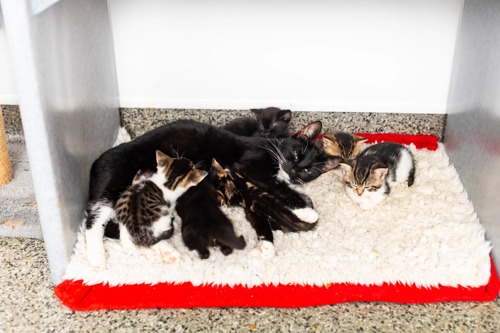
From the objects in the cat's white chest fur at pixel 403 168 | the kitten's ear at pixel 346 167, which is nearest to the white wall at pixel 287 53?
the cat's white chest fur at pixel 403 168

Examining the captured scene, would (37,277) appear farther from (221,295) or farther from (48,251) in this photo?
(221,295)

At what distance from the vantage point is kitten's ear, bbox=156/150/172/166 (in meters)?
1.80

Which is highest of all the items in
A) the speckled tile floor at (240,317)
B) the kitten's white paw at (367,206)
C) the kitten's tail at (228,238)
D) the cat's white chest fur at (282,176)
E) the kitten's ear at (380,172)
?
the kitten's ear at (380,172)

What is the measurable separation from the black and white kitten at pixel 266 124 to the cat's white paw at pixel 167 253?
58 centimetres

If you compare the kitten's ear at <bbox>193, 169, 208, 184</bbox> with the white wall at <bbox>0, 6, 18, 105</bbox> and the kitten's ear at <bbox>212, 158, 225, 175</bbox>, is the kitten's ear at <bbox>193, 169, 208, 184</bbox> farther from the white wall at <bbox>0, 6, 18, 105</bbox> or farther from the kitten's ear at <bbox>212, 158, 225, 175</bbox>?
the white wall at <bbox>0, 6, 18, 105</bbox>

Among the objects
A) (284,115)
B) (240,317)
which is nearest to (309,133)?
(284,115)

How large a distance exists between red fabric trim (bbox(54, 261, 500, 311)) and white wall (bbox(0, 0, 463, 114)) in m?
0.93

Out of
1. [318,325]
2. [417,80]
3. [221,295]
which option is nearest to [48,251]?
[221,295]

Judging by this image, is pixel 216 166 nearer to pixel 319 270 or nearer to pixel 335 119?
pixel 319 270

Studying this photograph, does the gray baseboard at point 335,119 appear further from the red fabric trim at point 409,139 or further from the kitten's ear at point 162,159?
the kitten's ear at point 162,159

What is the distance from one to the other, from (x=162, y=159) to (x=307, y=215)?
49 centimetres

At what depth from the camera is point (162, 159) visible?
5.91 ft

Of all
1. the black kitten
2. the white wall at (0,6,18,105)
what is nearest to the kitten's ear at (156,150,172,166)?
the black kitten

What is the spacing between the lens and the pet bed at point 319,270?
162 cm
